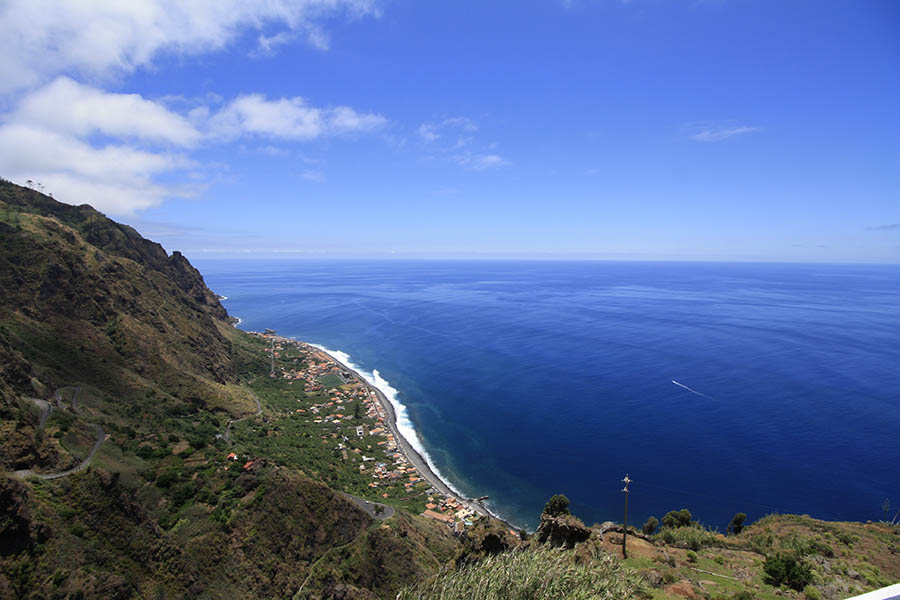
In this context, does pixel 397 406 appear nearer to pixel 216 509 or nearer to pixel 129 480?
pixel 216 509

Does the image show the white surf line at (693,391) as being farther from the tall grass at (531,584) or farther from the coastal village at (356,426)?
the tall grass at (531,584)

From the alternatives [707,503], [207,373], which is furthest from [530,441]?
[207,373]

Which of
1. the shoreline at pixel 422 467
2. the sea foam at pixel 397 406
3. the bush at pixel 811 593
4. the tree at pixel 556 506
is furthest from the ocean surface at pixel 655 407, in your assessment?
the bush at pixel 811 593

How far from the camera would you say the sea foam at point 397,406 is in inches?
2251

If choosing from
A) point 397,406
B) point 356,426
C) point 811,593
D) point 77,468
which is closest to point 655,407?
point 397,406

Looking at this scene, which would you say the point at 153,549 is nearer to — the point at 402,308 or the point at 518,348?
the point at 518,348

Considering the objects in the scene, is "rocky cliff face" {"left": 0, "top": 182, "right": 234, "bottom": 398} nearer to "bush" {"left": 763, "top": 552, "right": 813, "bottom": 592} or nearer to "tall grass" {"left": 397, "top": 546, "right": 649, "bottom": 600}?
"tall grass" {"left": 397, "top": 546, "right": 649, "bottom": 600}

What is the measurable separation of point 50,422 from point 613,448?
65594mm

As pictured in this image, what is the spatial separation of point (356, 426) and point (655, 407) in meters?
54.0

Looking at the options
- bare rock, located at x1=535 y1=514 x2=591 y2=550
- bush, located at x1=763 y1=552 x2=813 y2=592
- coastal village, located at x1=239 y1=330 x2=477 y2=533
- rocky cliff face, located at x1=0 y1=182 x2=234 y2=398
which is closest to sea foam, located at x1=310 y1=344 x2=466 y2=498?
coastal village, located at x1=239 y1=330 x2=477 y2=533

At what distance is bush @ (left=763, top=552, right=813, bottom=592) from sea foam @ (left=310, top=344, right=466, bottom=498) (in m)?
35.7

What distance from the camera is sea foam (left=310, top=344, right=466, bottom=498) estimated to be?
188 feet

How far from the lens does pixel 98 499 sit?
84.5 feet

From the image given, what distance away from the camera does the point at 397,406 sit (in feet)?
250
